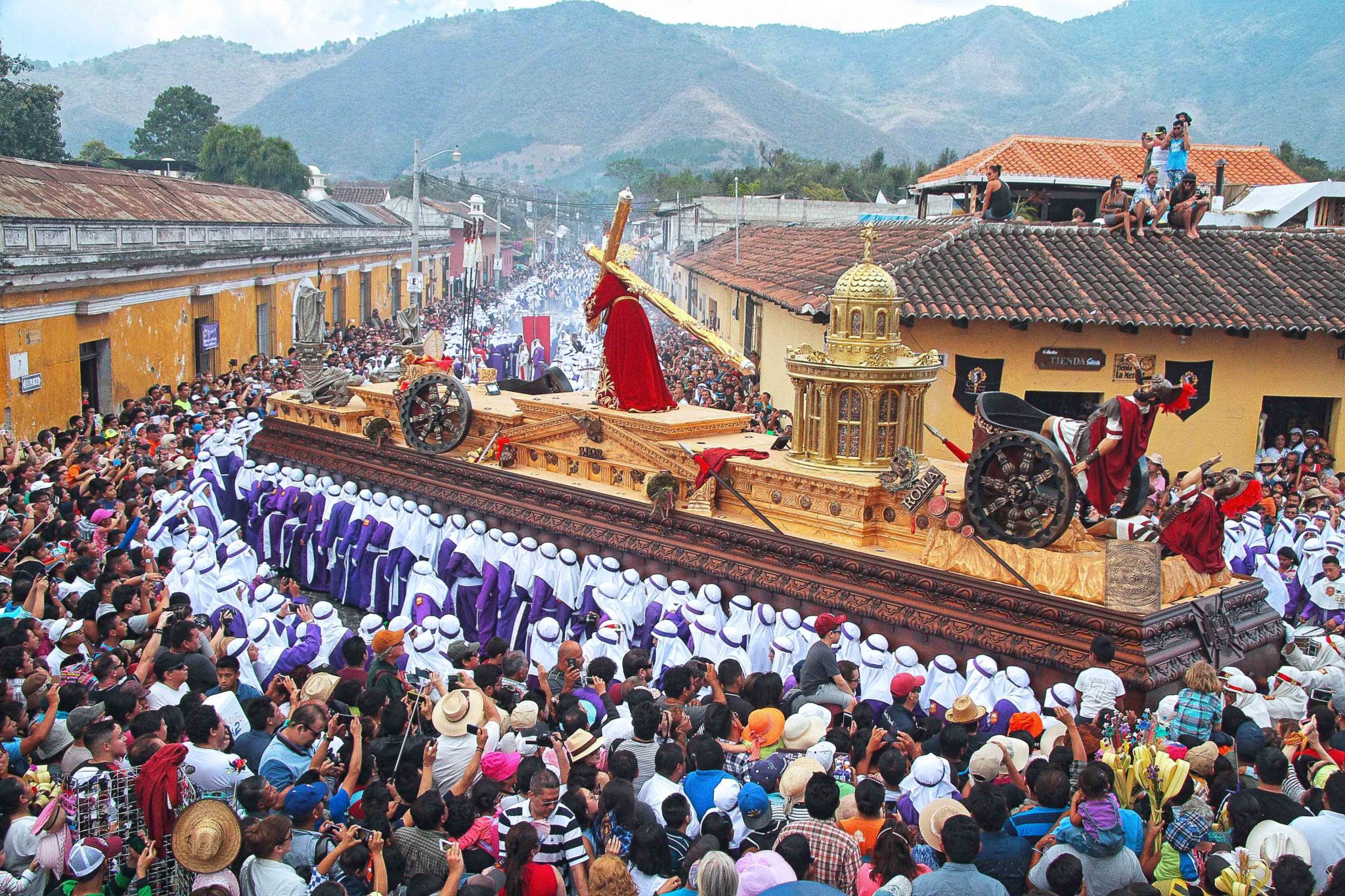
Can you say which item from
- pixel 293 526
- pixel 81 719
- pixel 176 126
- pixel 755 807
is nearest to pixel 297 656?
pixel 81 719

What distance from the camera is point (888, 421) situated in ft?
35.1

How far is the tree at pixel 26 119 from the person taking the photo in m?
44.9

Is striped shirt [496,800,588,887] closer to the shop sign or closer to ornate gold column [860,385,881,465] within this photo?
ornate gold column [860,385,881,465]

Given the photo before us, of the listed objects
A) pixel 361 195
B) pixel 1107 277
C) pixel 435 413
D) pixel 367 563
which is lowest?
pixel 367 563

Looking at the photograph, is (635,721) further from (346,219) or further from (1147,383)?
(346,219)

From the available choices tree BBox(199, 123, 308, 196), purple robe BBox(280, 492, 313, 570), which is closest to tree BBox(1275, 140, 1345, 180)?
tree BBox(199, 123, 308, 196)

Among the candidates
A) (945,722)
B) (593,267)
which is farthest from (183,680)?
(593,267)

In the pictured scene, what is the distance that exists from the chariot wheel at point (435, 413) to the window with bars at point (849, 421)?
515cm

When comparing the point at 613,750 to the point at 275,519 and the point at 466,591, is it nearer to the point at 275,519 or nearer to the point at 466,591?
the point at 466,591

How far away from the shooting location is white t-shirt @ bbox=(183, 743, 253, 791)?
233 inches

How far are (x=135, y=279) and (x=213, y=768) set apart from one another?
56.1 ft

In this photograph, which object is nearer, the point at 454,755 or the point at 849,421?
the point at 454,755

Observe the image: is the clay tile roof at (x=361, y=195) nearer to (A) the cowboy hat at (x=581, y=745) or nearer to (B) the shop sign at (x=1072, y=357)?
(B) the shop sign at (x=1072, y=357)

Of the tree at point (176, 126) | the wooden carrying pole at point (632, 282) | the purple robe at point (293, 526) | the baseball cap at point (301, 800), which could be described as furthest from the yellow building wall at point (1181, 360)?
the tree at point (176, 126)
